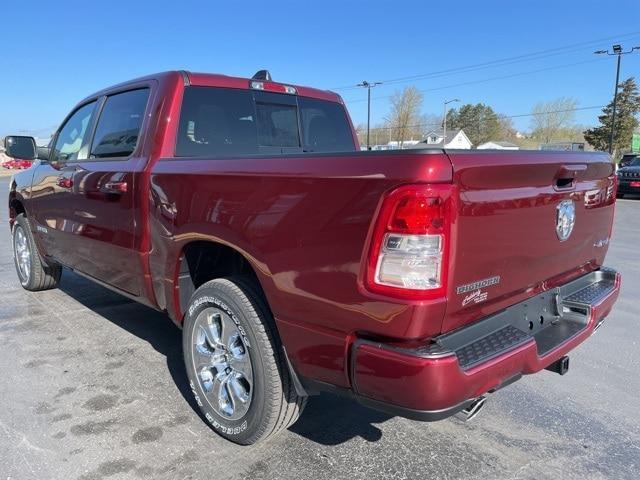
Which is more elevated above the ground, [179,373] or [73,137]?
[73,137]

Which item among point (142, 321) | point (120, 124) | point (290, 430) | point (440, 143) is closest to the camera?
point (290, 430)

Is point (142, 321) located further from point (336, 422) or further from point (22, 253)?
point (336, 422)

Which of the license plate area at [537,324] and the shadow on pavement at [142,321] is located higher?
the license plate area at [537,324]

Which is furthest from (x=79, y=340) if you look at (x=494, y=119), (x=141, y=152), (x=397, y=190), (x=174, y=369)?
(x=494, y=119)

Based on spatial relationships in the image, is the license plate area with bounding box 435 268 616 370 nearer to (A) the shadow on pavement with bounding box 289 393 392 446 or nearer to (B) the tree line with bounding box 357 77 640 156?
(A) the shadow on pavement with bounding box 289 393 392 446

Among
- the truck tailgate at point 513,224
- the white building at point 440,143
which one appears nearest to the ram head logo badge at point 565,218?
the truck tailgate at point 513,224

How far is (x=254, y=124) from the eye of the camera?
12.6 ft

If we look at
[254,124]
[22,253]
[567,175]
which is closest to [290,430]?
[567,175]

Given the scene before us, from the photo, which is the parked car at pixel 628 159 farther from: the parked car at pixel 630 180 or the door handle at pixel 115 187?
the door handle at pixel 115 187

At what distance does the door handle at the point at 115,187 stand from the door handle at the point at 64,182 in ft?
2.38

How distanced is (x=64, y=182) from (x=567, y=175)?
3.73 m

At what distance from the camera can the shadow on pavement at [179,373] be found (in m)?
2.97

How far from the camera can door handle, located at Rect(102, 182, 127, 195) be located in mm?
3411

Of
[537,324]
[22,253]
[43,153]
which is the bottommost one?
[22,253]
